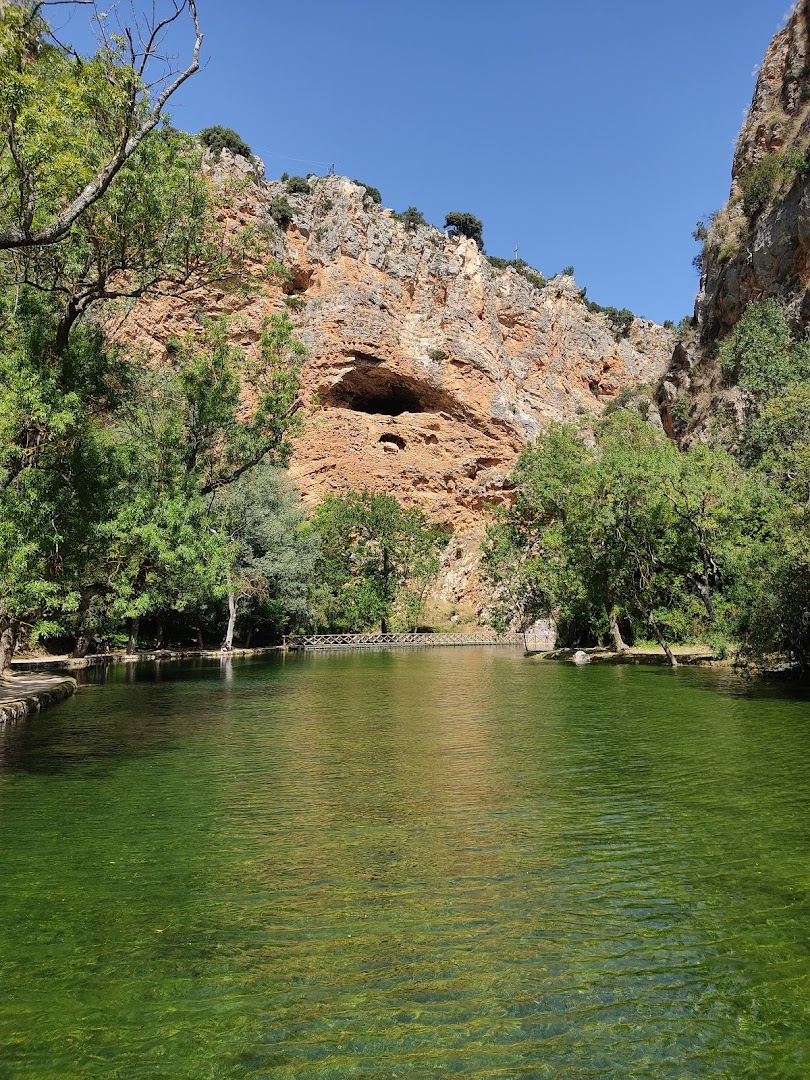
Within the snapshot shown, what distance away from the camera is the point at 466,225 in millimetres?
83875

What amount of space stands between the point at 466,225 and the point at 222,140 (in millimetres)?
29112

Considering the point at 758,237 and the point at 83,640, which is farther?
the point at 758,237

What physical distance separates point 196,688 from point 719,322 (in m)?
42.7

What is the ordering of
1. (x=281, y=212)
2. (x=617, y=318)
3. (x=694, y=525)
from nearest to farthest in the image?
(x=694, y=525) → (x=281, y=212) → (x=617, y=318)

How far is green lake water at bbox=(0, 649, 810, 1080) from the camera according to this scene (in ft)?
11.5

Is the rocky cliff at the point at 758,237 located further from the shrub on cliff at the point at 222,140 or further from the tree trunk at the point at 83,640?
the shrub on cliff at the point at 222,140

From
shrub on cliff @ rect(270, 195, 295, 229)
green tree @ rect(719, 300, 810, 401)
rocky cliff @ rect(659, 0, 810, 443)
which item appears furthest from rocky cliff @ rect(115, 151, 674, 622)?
green tree @ rect(719, 300, 810, 401)

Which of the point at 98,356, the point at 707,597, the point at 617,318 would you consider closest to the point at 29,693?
the point at 98,356

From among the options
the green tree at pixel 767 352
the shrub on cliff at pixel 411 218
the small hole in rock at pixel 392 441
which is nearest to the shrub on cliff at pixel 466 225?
the shrub on cliff at pixel 411 218

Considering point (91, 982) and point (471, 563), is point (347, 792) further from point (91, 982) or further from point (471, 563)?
point (471, 563)

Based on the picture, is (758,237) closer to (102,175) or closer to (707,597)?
(707,597)

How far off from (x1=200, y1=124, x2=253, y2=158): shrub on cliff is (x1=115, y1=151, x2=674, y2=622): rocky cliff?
2.47m

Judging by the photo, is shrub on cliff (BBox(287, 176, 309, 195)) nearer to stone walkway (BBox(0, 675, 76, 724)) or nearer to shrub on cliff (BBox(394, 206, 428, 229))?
shrub on cliff (BBox(394, 206, 428, 229))

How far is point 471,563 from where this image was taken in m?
69.8
